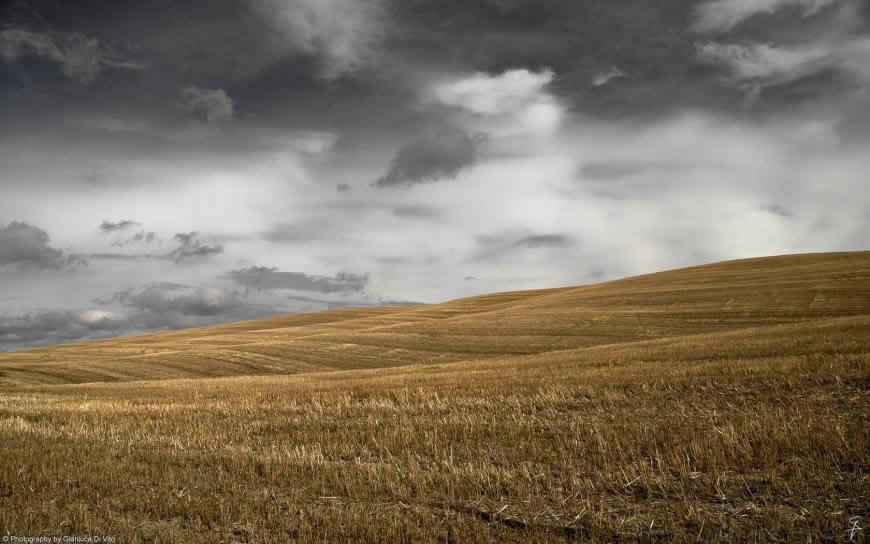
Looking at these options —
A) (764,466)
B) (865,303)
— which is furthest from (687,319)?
(764,466)

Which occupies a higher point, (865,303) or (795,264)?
(795,264)

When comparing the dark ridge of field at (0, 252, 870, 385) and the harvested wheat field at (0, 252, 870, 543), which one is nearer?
the harvested wheat field at (0, 252, 870, 543)

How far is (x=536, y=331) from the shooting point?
54719 millimetres

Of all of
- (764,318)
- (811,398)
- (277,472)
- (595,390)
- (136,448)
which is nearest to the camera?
(277,472)

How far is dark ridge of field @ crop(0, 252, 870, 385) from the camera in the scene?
44.3 m

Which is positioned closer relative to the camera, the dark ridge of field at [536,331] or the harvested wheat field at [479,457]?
the harvested wheat field at [479,457]

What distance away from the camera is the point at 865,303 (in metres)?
49.3

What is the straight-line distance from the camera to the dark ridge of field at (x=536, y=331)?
145 feet

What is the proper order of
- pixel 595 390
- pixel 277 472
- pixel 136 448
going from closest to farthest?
pixel 277 472 → pixel 136 448 → pixel 595 390

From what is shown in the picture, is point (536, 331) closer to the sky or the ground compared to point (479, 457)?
closer to the ground

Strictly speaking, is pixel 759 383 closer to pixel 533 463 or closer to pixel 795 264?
pixel 533 463

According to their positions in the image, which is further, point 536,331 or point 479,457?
point 536,331

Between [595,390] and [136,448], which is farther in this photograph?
[595,390]

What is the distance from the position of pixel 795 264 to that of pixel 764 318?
3741cm
